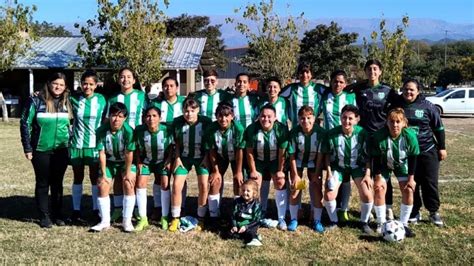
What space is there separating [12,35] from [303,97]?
18432 mm

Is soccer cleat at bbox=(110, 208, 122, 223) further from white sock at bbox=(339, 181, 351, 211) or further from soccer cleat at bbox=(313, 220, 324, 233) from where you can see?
white sock at bbox=(339, 181, 351, 211)

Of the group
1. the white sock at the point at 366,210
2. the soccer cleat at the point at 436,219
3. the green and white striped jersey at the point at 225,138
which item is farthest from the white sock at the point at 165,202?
the soccer cleat at the point at 436,219

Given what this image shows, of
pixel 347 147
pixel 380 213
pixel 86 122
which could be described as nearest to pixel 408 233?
pixel 380 213

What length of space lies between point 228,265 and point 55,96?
116 inches

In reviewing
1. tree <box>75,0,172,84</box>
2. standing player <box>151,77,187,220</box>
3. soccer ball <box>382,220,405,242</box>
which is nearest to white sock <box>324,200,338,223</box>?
soccer ball <box>382,220,405,242</box>

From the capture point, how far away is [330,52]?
43.5 meters

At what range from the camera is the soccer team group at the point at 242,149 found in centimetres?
568

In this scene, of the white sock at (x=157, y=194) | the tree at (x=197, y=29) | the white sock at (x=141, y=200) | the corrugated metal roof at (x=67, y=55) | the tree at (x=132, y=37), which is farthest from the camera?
the tree at (x=197, y=29)

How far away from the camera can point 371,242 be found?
542 centimetres

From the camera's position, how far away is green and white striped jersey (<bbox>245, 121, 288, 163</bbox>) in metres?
5.81

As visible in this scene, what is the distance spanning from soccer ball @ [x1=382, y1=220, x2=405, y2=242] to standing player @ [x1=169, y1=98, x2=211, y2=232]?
207 cm

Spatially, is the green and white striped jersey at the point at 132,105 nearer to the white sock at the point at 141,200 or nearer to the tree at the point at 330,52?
the white sock at the point at 141,200

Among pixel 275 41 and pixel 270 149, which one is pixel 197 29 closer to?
pixel 275 41

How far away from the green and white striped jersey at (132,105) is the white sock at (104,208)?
0.94 m
